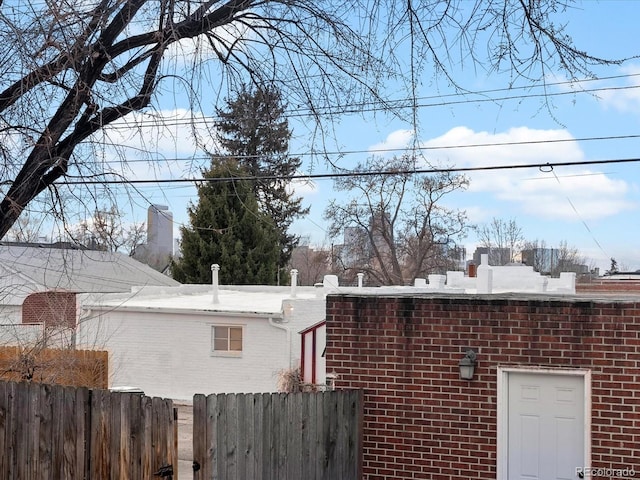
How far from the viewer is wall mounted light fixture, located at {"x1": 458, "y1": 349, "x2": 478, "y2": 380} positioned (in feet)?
31.3

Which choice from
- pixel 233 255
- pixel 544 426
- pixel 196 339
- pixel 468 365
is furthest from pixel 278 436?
pixel 233 255

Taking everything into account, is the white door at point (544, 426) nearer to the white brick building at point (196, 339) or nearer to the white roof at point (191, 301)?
the white brick building at point (196, 339)

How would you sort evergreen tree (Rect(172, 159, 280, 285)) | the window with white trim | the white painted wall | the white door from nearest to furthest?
the white door < the white painted wall < the window with white trim < evergreen tree (Rect(172, 159, 280, 285))

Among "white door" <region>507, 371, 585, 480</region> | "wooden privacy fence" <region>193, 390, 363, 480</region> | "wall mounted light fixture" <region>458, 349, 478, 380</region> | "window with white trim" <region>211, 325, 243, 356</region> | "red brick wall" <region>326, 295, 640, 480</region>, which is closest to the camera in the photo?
"wooden privacy fence" <region>193, 390, 363, 480</region>

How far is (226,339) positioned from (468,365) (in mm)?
15140

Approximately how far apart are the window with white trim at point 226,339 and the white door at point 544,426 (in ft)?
48.7

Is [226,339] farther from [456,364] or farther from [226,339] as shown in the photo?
[456,364]

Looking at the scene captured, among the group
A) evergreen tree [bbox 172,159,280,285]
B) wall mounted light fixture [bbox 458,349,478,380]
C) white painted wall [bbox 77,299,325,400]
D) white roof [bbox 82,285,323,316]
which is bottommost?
white painted wall [bbox 77,299,325,400]

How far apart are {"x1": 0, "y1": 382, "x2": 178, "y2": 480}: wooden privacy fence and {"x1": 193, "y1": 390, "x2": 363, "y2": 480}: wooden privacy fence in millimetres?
378

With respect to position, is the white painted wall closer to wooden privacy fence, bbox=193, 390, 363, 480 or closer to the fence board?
wooden privacy fence, bbox=193, 390, 363, 480

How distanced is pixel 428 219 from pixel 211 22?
35.7 m

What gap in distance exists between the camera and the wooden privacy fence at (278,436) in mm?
7285

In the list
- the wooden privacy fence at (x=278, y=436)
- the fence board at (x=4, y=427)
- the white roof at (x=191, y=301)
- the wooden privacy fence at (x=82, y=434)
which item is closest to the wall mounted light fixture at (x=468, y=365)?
the wooden privacy fence at (x=278, y=436)

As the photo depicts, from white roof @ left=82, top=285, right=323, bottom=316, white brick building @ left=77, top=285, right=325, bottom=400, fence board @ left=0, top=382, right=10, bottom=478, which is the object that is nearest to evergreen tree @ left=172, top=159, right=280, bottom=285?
white roof @ left=82, top=285, right=323, bottom=316
